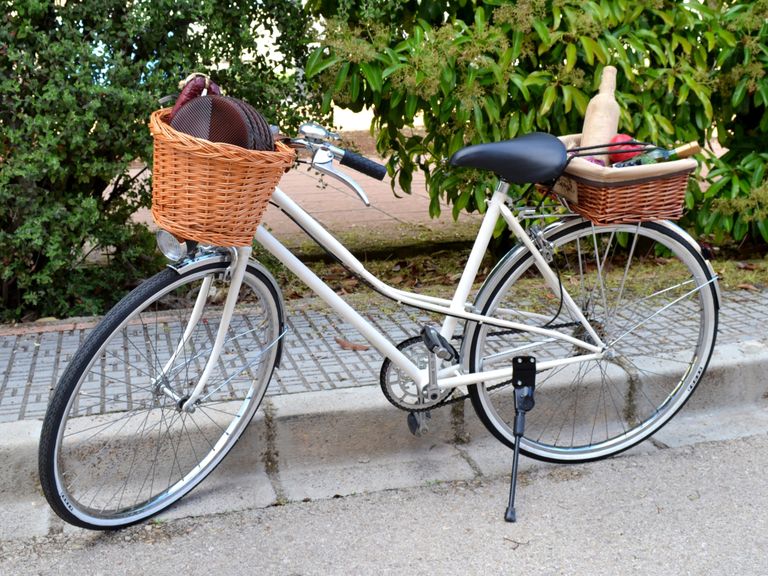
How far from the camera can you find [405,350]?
3.43 meters

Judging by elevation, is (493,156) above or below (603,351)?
above

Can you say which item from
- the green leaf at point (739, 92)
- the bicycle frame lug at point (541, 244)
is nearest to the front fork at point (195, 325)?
the bicycle frame lug at point (541, 244)

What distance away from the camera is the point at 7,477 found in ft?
10.9

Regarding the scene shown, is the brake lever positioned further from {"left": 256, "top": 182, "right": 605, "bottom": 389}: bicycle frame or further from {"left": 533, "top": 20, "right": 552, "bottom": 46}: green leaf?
{"left": 533, "top": 20, "right": 552, "bottom": 46}: green leaf

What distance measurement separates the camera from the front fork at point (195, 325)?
10.1ft

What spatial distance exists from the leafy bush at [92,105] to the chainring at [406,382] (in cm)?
183

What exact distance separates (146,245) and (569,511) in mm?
2760

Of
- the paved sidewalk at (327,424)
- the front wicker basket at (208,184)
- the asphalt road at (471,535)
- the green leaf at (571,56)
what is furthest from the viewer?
the green leaf at (571,56)

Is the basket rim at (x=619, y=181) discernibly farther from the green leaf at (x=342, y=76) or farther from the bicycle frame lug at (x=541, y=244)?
the green leaf at (x=342, y=76)

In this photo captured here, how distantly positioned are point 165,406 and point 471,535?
3.64 feet

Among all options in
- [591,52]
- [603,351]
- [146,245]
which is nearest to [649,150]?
[603,351]

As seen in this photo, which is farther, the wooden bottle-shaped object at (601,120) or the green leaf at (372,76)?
the green leaf at (372,76)

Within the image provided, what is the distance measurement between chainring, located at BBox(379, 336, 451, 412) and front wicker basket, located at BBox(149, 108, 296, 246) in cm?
84

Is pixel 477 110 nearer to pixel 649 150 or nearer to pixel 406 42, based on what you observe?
pixel 406 42
